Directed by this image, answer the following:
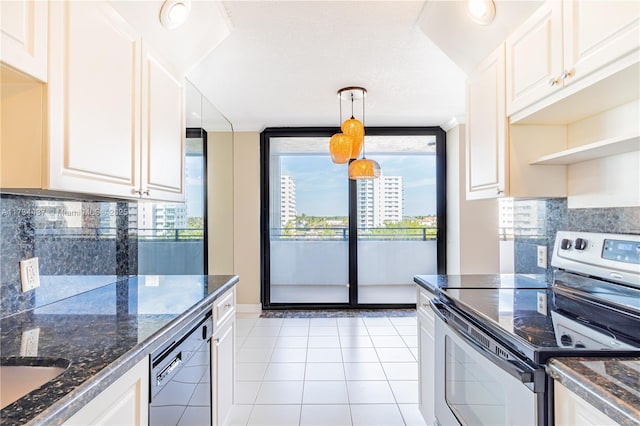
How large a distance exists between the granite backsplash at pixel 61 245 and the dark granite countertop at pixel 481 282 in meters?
1.84

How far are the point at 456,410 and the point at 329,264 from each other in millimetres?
3065

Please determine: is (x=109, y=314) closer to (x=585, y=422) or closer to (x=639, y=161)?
(x=585, y=422)

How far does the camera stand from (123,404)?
0.96m

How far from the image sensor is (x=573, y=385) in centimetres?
83

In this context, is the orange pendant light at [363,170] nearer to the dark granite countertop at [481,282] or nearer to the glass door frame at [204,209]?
the dark granite countertop at [481,282]

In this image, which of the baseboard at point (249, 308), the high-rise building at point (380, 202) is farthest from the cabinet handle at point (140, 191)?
the high-rise building at point (380, 202)

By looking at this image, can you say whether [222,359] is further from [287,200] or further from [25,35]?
[287,200]

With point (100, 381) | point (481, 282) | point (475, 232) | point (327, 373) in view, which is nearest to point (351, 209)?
point (475, 232)

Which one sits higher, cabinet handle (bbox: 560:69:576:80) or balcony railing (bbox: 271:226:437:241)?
cabinet handle (bbox: 560:69:576:80)

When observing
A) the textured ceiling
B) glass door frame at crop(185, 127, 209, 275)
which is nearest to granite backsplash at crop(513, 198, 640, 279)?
the textured ceiling

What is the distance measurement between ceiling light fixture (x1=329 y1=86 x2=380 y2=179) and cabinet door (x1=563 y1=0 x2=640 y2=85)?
166 centimetres

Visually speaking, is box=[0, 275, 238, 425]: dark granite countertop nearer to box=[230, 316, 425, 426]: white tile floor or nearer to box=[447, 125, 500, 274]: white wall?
box=[230, 316, 425, 426]: white tile floor

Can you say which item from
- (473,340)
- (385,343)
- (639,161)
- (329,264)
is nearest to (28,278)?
(473,340)

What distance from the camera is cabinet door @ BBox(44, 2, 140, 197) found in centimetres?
109
